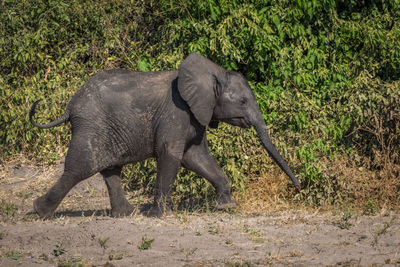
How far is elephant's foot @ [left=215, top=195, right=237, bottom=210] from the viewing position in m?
7.91

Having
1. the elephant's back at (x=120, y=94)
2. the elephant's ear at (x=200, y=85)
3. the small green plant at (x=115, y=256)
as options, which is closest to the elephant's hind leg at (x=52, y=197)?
the elephant's back at (x=120, y=94)

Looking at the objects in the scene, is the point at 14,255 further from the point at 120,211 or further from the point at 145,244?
the point at 120,211

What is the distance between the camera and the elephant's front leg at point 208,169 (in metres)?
7.86

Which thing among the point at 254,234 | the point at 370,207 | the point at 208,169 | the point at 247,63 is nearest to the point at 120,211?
the point at 208,169

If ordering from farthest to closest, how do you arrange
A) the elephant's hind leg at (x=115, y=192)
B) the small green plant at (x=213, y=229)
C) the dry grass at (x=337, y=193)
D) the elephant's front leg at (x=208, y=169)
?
the dry grass at (x=337, y=193) → the elephant's front leg at (x=208, y=169) → the elephant's hind leg at (x=115, y=192) → the small green plant at (x=213, y=229)

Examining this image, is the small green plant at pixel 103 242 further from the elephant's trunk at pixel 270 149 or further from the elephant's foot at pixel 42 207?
the elephant's trunk at pixel 270 149

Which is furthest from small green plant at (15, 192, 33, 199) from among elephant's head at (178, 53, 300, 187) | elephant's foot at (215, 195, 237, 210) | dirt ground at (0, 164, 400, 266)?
elephant's head at (178, 53, 300, 187)

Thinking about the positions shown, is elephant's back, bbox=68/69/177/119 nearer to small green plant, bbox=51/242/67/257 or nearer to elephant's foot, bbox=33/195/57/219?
elephant's foot, bbox=33/195/57/219

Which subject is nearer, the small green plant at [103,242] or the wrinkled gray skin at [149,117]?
the small green plant at [103,242]

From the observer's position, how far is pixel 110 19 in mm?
10766

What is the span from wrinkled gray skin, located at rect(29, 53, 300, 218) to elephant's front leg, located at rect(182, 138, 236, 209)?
0.28 metres

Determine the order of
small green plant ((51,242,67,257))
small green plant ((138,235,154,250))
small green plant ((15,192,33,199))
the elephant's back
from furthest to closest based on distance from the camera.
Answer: small green plant ((15,192,33,199)) → the elephant's back → small green plant ((138,235,154,250)) → small green plant ((51,242,67,257))

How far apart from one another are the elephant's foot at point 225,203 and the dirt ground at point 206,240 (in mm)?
234

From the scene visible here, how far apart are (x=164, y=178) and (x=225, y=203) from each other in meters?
1.09
